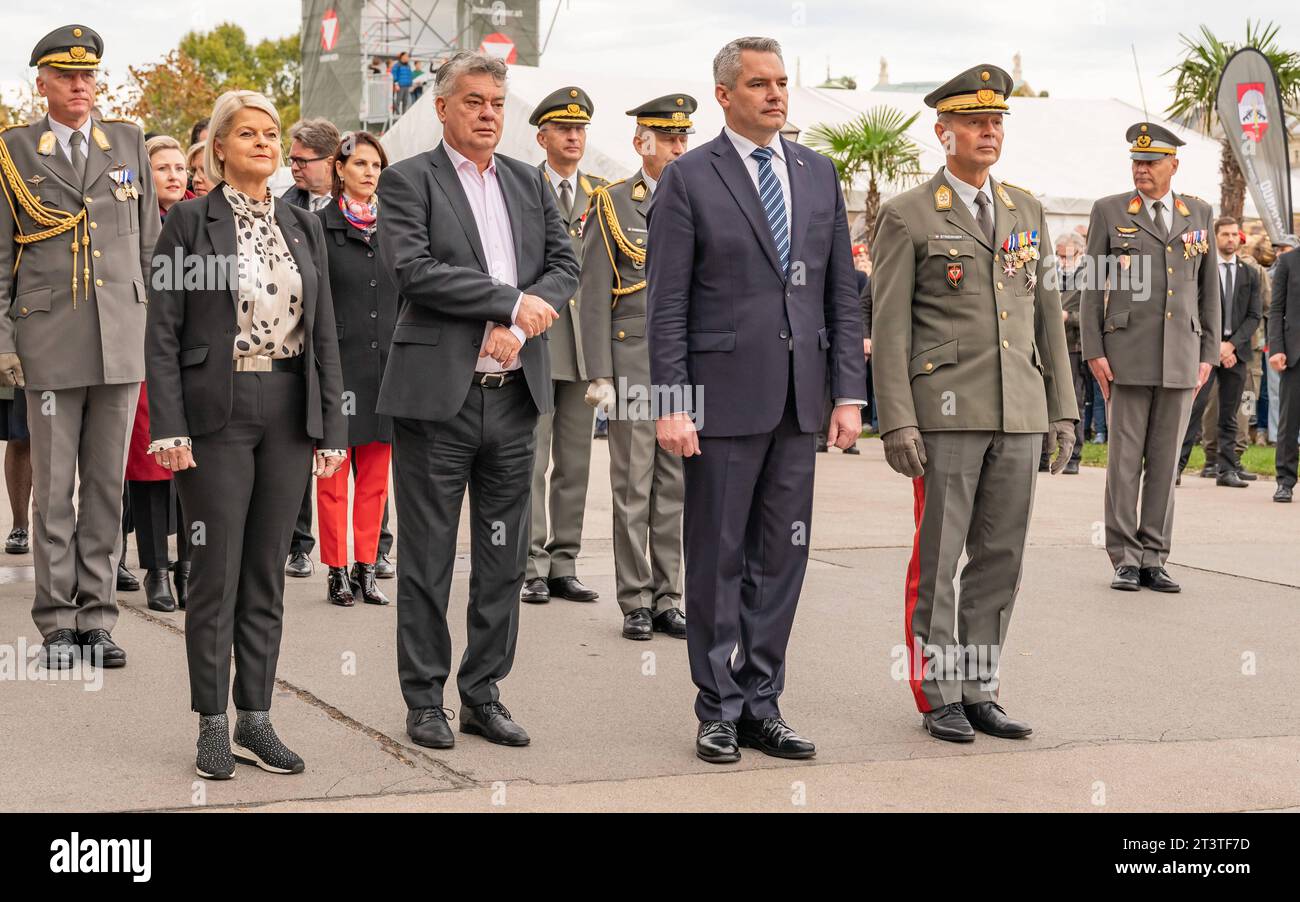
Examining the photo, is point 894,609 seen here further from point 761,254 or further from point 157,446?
point 157,446

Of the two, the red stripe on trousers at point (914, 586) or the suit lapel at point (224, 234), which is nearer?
the suit lapel at point (224, 234)

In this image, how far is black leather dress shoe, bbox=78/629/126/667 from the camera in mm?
6008

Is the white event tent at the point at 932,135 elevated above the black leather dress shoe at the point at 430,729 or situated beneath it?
elevated above

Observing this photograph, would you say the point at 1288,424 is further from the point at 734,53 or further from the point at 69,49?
the point at 69,49

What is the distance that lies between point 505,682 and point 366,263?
2.45 meters

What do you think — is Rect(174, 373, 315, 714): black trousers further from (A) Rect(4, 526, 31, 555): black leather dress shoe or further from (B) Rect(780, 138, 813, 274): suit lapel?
(A) Rect(4, 526, 31, 555): black leather dress shoe

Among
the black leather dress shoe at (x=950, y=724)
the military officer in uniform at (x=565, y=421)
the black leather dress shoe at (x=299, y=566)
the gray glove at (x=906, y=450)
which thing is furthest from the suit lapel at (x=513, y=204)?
the black leather dress shoe at (x=299, y=566)

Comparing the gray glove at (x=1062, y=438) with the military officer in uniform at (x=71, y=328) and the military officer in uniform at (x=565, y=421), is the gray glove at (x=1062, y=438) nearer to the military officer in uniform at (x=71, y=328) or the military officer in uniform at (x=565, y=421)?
the military officer in uniform at (x=565, y=421)

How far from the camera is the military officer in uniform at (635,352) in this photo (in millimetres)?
6977

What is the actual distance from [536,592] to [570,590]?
0.18 m

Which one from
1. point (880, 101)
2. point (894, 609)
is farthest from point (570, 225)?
point (880, 101)

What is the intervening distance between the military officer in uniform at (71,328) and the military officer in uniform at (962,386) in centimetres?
299

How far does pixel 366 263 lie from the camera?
746 cm

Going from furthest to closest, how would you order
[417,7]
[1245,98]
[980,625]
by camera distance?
[417,7] < [1245,98] < [980,625]
